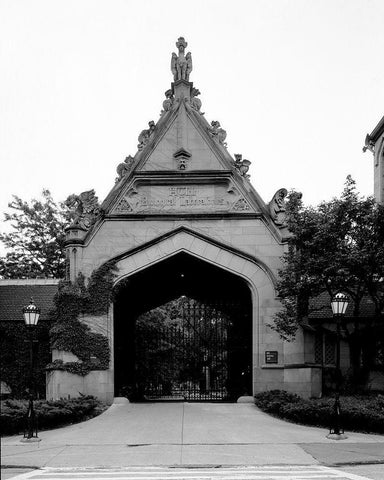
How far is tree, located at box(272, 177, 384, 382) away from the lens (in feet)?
76.9

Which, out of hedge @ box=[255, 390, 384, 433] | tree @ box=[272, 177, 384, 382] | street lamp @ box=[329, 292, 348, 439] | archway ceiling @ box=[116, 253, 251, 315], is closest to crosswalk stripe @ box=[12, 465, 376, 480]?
street lamp @ box=[329, 292, 348, 439]

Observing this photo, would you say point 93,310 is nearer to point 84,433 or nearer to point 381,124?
point 84,433

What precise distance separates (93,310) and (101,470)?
1342 cm

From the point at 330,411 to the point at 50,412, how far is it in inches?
309

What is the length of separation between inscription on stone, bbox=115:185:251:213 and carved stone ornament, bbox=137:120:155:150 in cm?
167

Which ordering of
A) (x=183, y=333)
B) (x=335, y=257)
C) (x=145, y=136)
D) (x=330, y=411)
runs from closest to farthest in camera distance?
(x=330, y=411) < (x=335, y=257) < (x=145, y=136) < (x=183, y=333)

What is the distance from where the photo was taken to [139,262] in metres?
27.0

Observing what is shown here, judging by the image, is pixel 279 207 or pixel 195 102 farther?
pixel 195 102

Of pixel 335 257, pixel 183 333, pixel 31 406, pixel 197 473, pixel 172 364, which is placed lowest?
pixel 197 473

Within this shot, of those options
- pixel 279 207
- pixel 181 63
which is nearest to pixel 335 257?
pixel 279 207

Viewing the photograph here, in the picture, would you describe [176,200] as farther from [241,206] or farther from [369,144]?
[369,144]

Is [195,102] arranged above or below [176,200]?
above

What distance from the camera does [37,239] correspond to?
50.6 metres

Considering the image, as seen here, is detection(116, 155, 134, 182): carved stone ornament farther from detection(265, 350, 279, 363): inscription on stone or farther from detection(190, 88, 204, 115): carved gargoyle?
detection(265, 350, 279, 363): inscription on stone
